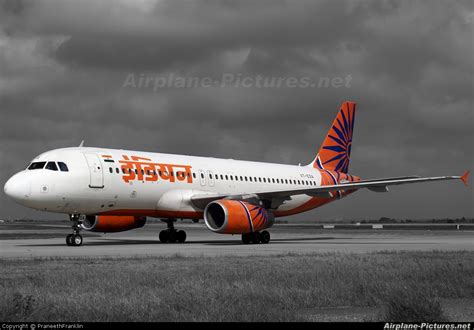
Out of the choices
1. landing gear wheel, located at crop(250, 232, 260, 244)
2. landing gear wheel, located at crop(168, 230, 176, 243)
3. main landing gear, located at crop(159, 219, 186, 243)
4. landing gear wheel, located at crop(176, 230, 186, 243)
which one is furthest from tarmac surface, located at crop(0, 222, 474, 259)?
landing gear wheel, located at crop(250, 232, 260, 244)

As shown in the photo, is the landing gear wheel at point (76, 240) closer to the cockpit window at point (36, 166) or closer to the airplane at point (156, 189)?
the airplane at point (156, 189)

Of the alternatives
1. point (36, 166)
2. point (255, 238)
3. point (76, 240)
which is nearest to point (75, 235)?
point (76, 240)

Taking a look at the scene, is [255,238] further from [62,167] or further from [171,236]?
[62,167]

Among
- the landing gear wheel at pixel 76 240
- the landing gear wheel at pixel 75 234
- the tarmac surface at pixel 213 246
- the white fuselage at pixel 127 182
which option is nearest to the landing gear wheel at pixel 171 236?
the tarmac surface at pixel 213 246

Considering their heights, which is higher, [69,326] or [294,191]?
[294,191]

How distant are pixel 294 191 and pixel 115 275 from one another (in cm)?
1735

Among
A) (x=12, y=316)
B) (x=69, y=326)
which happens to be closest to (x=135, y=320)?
(x=69, y=326)

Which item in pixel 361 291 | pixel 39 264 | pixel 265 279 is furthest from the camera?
pixel 39 264

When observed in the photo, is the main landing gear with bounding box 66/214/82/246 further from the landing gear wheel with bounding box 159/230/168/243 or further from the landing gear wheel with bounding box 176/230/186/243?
the landing gear wheel with bounding box 176/230/186/243

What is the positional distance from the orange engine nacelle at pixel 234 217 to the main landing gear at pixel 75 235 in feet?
17.0

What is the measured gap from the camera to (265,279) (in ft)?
39.3

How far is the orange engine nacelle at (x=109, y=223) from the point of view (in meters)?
29.9

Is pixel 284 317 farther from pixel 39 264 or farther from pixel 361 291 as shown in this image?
pixel 39 264

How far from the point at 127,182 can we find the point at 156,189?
1613 mm
